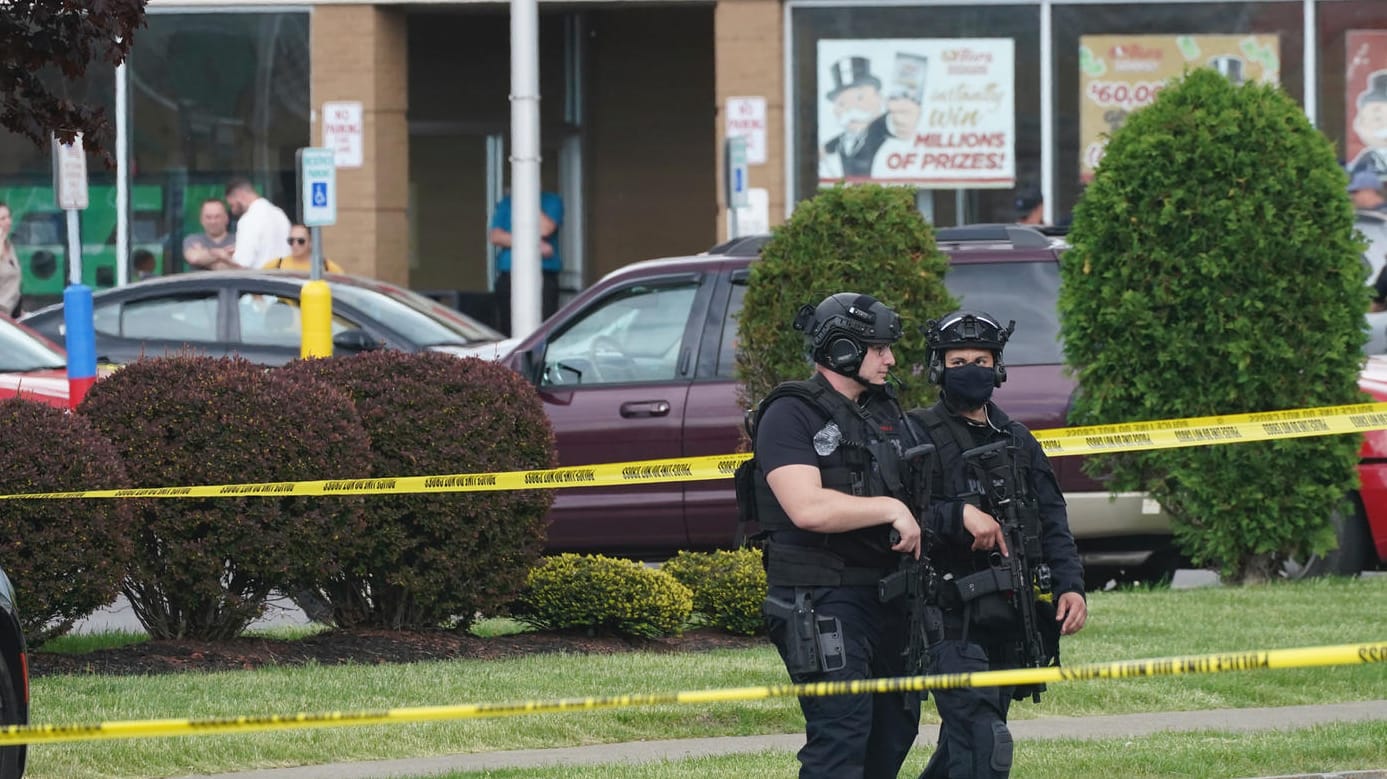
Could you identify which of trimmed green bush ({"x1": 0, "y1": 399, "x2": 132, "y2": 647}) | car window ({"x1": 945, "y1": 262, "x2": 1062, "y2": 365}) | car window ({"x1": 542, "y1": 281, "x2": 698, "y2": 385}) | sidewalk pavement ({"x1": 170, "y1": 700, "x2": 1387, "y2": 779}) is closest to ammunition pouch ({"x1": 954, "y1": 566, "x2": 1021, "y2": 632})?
sidewalk pavement ({"x1": 170, "y1": 700, "x2": 1387, "y2": 779})

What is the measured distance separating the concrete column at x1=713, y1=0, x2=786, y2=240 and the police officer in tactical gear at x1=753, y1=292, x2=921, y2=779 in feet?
52.2

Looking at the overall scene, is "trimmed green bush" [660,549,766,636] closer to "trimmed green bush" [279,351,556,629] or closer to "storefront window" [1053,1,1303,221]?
"trimmed green bush" [279,351,556,629]

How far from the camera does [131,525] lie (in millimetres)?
9117

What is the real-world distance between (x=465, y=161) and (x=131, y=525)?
54.7 ft

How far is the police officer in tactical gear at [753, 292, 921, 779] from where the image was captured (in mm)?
5949

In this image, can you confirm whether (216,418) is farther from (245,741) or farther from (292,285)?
(292,285)

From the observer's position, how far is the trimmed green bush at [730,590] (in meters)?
10.2

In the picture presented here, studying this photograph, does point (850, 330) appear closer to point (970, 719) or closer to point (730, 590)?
point (970, 719)

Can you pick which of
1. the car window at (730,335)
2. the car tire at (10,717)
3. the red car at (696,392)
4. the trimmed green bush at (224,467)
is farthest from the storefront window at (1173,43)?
the car tire at (10,717)

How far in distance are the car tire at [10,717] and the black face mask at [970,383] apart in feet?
9.36

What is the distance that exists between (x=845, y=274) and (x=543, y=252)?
11.9 meters

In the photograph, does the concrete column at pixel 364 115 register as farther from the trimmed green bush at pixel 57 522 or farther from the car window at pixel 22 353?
the trimmed green bush at pixel 57 522

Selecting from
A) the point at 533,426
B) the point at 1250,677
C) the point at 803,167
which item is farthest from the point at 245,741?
the point at 803,167

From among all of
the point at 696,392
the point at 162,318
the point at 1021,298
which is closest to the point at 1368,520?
the point at 1021,298
